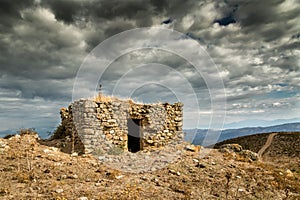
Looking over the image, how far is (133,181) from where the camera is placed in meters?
9.57

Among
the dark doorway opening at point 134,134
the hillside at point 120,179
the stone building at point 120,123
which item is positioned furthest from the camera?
the dark doorway opening at point 134,134

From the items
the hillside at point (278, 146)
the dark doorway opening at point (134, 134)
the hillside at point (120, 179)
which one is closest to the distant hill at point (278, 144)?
the hillside at point (278, 146)

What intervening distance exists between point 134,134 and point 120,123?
3073 mm

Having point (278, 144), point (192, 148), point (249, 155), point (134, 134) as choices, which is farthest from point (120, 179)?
point (278, 144)

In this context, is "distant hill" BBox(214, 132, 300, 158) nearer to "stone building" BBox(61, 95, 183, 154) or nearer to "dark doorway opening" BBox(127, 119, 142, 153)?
"dark doorway opening" BBox(127, 119, 142, 153)

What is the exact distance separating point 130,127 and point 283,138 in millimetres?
Result: 37638

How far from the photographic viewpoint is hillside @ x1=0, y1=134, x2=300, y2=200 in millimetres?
7930

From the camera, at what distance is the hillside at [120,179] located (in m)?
7.93

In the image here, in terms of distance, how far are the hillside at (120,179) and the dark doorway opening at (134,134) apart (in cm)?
416

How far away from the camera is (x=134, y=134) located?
55.3 feet

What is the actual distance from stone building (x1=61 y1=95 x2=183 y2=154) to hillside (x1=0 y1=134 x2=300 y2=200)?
1.48 metres

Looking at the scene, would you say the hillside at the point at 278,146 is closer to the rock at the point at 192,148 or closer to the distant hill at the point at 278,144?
the distant hill at the point at 278,144

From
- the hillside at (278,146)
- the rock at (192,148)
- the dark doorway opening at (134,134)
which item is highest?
the dark doorway opening at (134,134)

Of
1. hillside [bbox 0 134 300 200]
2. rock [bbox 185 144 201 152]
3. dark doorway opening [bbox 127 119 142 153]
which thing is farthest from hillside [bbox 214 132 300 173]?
hillside [bbox 0 134 300 200]
